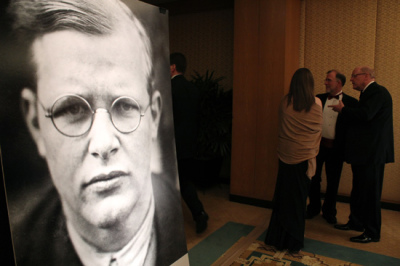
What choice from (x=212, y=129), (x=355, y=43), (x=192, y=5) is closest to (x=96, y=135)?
(x=212, y=129)

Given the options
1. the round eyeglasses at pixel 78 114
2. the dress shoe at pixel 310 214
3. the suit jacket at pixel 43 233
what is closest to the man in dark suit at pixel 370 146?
the dress shoe at pixel 310 214

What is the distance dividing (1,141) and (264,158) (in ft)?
10.6

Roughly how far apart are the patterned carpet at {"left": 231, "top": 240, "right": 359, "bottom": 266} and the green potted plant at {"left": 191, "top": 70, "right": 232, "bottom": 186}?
1.78 meters

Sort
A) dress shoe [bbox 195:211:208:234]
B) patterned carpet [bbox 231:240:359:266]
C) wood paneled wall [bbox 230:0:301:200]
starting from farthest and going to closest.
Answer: wood paneled wall [bbox 230:0:301:200] → dress shoe [bbox 195:211:208:234] → patterned carpet [bbox 231:240:359:266]

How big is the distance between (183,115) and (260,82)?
4.19ft

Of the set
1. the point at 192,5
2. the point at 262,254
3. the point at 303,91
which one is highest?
the point at 192,5

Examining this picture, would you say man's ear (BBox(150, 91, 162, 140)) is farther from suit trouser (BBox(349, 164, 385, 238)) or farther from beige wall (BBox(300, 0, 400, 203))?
beige wall (BBox(300, 0, 400, 203))

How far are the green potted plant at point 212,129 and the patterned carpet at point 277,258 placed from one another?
1785 mm

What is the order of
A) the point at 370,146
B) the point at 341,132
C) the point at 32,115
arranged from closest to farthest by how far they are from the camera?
the point at 32,115
the point at 370,146
the point at 341,132

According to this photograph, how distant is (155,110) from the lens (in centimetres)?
166

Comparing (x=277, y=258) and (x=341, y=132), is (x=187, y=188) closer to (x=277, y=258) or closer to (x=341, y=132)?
(x=277, y=258)

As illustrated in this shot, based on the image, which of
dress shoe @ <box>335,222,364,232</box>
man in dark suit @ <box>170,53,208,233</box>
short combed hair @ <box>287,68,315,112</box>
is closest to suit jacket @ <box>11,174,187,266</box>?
man in dark suit @ <box>170,53,208,233</box>

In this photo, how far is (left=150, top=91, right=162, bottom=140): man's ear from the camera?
164cm

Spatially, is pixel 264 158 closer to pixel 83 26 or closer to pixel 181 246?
pixel 181 246
